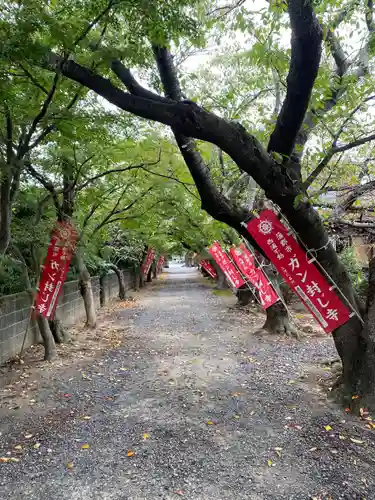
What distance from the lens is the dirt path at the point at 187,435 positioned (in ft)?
11.4

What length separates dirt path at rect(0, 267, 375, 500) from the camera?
11.4 feet

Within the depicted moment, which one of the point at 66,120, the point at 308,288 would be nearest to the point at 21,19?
the point at 66,120

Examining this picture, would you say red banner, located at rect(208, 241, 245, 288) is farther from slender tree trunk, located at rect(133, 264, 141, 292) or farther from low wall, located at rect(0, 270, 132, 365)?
slender tree trunk, located at rect(133, 264, 141, 292)

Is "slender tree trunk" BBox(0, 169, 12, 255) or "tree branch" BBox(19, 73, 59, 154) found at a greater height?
"tree branch" BBox(19, 73, 59, 154)

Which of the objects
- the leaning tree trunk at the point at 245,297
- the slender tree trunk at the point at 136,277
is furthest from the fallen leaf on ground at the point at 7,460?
the slender tree trunk at the point at 136,277

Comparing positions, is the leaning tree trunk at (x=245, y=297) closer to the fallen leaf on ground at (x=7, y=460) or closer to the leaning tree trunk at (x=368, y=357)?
the leaning tree trunk at (x=368, y=357)

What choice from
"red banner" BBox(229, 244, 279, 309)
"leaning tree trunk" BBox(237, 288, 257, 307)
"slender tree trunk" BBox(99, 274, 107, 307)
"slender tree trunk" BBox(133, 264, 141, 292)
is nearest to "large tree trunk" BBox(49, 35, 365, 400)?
"red banner" BBox(229, 244, 279, 309)

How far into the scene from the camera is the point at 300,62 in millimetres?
3395

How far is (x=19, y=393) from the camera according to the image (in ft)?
20.5

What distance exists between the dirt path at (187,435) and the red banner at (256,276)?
1.72 metres

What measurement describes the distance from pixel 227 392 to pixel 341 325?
214cm

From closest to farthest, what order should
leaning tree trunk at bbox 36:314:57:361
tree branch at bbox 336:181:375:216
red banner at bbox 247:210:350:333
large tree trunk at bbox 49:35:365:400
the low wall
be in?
1. large tree trunk at bbox 49:35:365:400
2. red banner at bbox 247:210:350:333
3. tree branch at bbox 336:181:375:216
4. the low wall
5. leaning tree trunk at bbox 36:314:57:361

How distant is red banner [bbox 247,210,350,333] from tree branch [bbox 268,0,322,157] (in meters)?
1.52

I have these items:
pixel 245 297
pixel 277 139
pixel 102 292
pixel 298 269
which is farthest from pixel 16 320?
pixel 102 292
